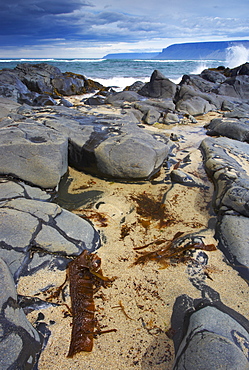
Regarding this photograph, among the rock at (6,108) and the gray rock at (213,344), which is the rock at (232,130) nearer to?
the rock at (6,108)

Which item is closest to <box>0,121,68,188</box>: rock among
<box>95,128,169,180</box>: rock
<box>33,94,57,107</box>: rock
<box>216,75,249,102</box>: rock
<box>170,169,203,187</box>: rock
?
<box>95,128,169,180</box>: rock

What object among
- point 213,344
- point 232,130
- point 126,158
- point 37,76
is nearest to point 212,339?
point 213,344

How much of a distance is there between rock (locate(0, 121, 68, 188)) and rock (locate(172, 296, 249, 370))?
7.66ft

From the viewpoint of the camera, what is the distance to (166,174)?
4.11 meters

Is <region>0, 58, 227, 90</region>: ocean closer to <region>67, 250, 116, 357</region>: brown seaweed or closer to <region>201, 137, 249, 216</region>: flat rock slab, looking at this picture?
<region>201, 137, 249, 216</region>: flat rock slab

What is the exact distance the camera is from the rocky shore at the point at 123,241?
153 cm

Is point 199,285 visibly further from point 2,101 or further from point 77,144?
point 2,101

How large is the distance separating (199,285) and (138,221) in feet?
3.49

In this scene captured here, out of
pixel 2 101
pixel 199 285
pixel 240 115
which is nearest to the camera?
pixel 199 285

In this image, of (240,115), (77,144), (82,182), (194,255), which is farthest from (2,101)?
(240,115)

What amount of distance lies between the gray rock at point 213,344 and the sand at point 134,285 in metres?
0.17

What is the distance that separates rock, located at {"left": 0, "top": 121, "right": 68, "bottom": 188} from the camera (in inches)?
124

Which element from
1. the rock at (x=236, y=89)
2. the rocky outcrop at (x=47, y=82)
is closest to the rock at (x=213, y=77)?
the rock at (x=236, y=89)

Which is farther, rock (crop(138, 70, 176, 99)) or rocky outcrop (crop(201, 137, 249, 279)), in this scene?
rock (crop(138, 70, 176, 99))
